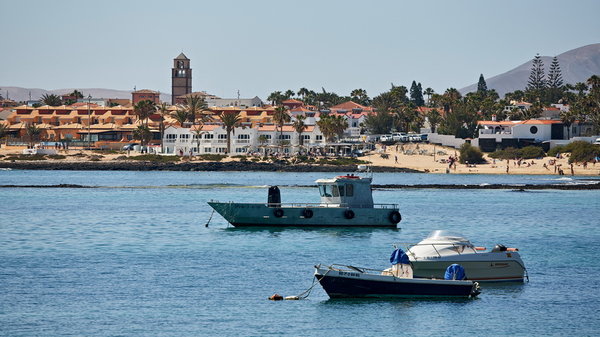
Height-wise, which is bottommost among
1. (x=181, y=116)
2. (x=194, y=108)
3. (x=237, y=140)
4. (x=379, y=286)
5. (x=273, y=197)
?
(x=379, y=286)

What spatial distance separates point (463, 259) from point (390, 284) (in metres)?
5.17

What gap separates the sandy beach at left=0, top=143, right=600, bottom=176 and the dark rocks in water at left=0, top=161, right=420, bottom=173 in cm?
505

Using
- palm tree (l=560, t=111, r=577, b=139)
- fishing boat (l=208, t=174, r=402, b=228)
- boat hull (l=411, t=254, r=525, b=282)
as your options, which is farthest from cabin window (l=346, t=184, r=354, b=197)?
palm tree (l=560, t=111, r=577, b=139)

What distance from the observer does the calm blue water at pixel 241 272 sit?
36.4m

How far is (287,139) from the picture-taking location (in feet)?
579

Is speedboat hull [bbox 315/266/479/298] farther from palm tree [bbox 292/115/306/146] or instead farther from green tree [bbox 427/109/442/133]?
green tree [bbox 427/109/442/133]

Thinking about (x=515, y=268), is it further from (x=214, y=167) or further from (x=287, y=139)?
(x=287, y=139)

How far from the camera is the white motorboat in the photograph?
139 feet

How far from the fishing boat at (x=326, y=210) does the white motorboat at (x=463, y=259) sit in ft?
65.6

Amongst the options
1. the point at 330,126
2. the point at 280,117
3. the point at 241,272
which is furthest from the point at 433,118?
the point at 241,272

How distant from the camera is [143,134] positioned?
179 meters

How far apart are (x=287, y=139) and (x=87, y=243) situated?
11754cm

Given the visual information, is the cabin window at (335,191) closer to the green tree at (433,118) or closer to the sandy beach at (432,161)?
the sandy beach at (432,161)

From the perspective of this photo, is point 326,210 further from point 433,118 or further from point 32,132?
point 32,132
